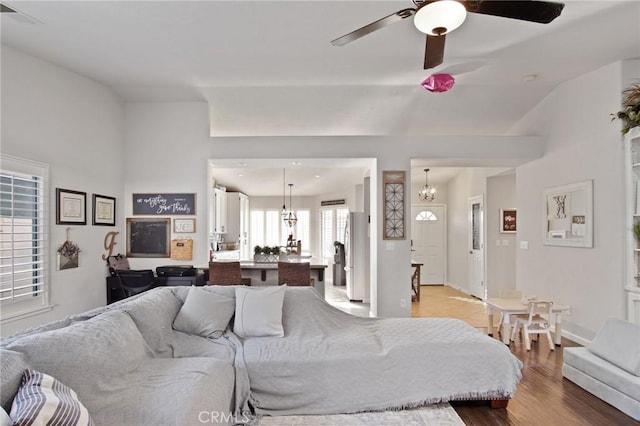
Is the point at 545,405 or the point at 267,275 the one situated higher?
the point at 267,275

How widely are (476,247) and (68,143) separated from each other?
711 cm

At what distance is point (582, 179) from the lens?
14.4ft

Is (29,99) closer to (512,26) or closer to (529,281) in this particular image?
(512,26)

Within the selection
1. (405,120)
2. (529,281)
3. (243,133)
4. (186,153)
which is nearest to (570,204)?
(529,281)

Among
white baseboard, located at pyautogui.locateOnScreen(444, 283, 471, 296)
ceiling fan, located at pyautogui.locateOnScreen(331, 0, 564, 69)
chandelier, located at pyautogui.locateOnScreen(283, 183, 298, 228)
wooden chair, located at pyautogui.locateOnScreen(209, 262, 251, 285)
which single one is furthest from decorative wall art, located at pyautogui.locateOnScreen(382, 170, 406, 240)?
chandelier, located at pyautogui.locateOnScreen(283, 183, 298, 228)

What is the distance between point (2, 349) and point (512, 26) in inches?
169

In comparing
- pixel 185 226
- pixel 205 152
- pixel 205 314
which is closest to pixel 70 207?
pixel 185 226

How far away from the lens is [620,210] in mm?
3863

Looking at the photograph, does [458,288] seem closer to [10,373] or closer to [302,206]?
[302,206]

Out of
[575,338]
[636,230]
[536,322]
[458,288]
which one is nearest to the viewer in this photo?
[636,230]

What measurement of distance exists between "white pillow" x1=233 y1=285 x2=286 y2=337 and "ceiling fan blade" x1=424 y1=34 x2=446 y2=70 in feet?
7.64

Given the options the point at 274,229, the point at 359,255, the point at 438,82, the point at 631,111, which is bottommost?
the point at 359,255

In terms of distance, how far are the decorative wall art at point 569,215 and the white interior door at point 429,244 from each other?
12.0 feet

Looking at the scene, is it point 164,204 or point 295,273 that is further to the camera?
point 164,204
